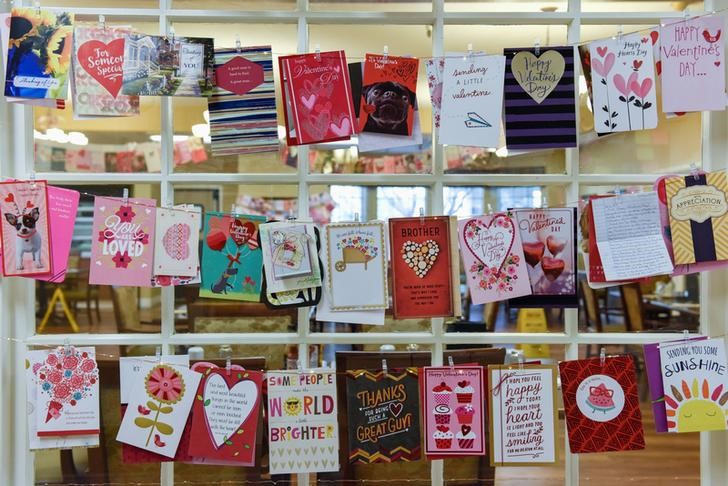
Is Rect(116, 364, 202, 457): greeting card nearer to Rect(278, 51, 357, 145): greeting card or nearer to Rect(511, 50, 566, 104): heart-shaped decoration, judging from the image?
Rect(278, 51, 357, 145): greeting card

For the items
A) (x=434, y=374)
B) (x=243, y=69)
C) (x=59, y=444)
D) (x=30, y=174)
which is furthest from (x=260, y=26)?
(x=59, y=444)

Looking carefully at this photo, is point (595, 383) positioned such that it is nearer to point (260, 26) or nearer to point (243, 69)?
point (243, 69)

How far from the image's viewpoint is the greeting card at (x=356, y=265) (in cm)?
156

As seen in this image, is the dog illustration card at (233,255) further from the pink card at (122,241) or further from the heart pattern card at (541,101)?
the heart pattern card at (541,101)

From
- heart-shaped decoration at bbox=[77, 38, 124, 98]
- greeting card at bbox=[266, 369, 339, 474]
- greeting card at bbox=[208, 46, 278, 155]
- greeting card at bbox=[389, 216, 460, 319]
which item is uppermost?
heart-shaped decoration at bbox=[77, 38, 124, 98]

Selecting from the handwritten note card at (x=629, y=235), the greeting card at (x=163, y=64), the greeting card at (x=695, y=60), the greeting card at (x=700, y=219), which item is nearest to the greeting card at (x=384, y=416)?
the handwritten note card at (x=629, y=235)

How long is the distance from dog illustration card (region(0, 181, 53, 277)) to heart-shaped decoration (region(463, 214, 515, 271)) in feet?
3.31

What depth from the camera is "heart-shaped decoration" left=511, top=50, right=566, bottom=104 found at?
153 cm

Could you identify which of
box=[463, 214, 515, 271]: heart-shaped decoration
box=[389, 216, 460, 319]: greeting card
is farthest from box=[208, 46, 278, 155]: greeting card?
box=[463, 214, 515, 271]: heart-shaped decoration

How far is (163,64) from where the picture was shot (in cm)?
150

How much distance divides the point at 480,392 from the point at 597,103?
75 cm

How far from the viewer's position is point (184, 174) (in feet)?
5.38

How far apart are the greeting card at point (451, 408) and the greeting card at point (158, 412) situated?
591mm

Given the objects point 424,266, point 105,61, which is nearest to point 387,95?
point 424,266
